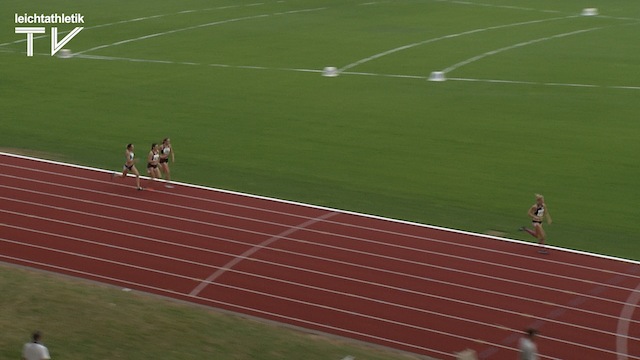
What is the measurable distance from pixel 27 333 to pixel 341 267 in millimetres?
6128

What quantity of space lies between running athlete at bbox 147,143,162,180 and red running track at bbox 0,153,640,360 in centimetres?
60

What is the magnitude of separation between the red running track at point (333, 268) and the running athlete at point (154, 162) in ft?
1.96

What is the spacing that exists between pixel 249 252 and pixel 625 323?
7.13 m

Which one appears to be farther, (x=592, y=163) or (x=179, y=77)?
(x=179, y=77)

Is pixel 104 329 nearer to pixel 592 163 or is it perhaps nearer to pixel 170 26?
pixel 592 163

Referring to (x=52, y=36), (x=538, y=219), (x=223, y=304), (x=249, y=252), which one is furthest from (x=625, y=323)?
(x=52, y=36)

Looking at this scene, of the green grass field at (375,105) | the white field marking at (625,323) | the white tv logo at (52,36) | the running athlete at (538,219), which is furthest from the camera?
the white tv logo at (52,36)

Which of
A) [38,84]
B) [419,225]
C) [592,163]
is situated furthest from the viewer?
[38,84]

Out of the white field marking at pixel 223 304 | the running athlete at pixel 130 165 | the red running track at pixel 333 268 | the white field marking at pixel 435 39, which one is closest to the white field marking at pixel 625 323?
the red running track at pixel 333 268

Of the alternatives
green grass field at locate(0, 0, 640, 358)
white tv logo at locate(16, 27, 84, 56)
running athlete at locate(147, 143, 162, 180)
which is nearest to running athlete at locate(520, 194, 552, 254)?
green grass field at locate(0, 0, 640, 358)

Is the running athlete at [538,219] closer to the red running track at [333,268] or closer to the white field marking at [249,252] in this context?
the red running track at [333,268]

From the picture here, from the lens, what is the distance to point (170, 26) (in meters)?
44.7

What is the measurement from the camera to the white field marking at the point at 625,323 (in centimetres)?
1691

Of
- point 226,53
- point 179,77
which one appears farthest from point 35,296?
point 226,53
